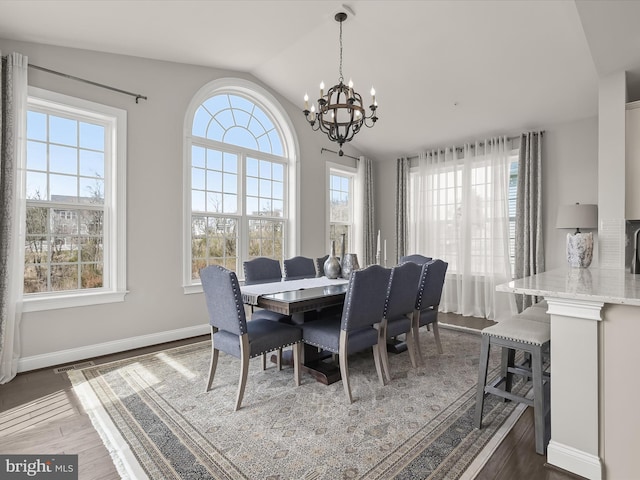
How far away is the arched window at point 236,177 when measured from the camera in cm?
425

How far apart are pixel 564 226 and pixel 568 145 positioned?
1308 mm

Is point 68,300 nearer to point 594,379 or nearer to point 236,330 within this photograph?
point 236,330

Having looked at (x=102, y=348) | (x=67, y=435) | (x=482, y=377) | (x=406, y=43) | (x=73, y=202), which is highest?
(x=406, y=43)

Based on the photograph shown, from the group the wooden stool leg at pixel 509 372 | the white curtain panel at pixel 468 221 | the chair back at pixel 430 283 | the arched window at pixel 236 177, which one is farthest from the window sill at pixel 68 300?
the white curtain panel at pixel 468 221

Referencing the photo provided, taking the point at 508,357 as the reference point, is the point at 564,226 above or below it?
above

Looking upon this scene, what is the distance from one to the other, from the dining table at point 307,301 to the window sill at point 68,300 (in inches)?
60.4

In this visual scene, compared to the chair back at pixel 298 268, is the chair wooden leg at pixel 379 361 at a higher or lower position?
lower

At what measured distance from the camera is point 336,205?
19.9 feet

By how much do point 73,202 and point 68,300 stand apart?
958mm

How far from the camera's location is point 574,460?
5.66 feet

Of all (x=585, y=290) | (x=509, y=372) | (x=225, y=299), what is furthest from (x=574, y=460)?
(x=225, y=299)

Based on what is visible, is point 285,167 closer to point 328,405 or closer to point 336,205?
point 336,205

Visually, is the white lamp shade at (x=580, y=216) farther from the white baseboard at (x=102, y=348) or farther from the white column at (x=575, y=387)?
the white baseboard at (x=102, y=348)

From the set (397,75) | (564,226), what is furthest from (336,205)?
(564,226)
